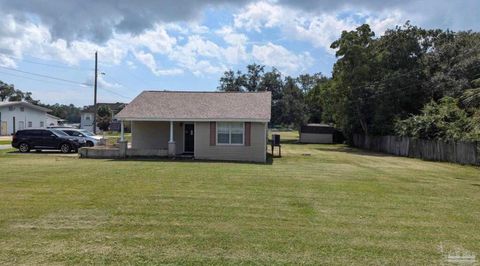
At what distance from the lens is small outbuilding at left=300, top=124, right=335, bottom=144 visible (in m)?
59.3

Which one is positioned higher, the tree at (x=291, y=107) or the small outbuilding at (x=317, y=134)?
the tree at (x=291, y=107)

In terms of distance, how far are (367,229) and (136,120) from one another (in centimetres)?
1955

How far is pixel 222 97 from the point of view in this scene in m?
28.1

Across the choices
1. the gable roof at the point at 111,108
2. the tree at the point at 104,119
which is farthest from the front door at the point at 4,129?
the gable roof at the point at 111,108

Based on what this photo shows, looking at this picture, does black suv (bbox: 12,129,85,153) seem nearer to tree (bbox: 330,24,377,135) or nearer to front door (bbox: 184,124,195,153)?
front door (bbox: 184,124,195,153)

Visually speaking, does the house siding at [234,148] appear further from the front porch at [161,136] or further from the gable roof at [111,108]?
the gable roof at [111,108]

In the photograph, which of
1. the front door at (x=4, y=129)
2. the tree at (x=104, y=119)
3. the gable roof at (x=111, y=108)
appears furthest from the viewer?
the gable roof at (x=111, y=108)

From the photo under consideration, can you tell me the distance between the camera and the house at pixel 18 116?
60.5 meters

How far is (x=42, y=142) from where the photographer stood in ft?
94.4

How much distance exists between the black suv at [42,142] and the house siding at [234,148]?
9.07m

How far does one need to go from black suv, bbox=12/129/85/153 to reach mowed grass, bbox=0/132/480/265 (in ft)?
52.1

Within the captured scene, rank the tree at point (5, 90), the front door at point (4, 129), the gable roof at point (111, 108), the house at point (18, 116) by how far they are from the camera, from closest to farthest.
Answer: the front door at point (4, 129) < the house at point (18, 116) < the gable roof at point (111, 108) < the tree at point (5, 90)

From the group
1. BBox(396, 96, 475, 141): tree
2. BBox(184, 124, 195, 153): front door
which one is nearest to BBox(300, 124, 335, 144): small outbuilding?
BBox(396, 96, 475, 141): tree

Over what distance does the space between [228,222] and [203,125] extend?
17213 millimetres
